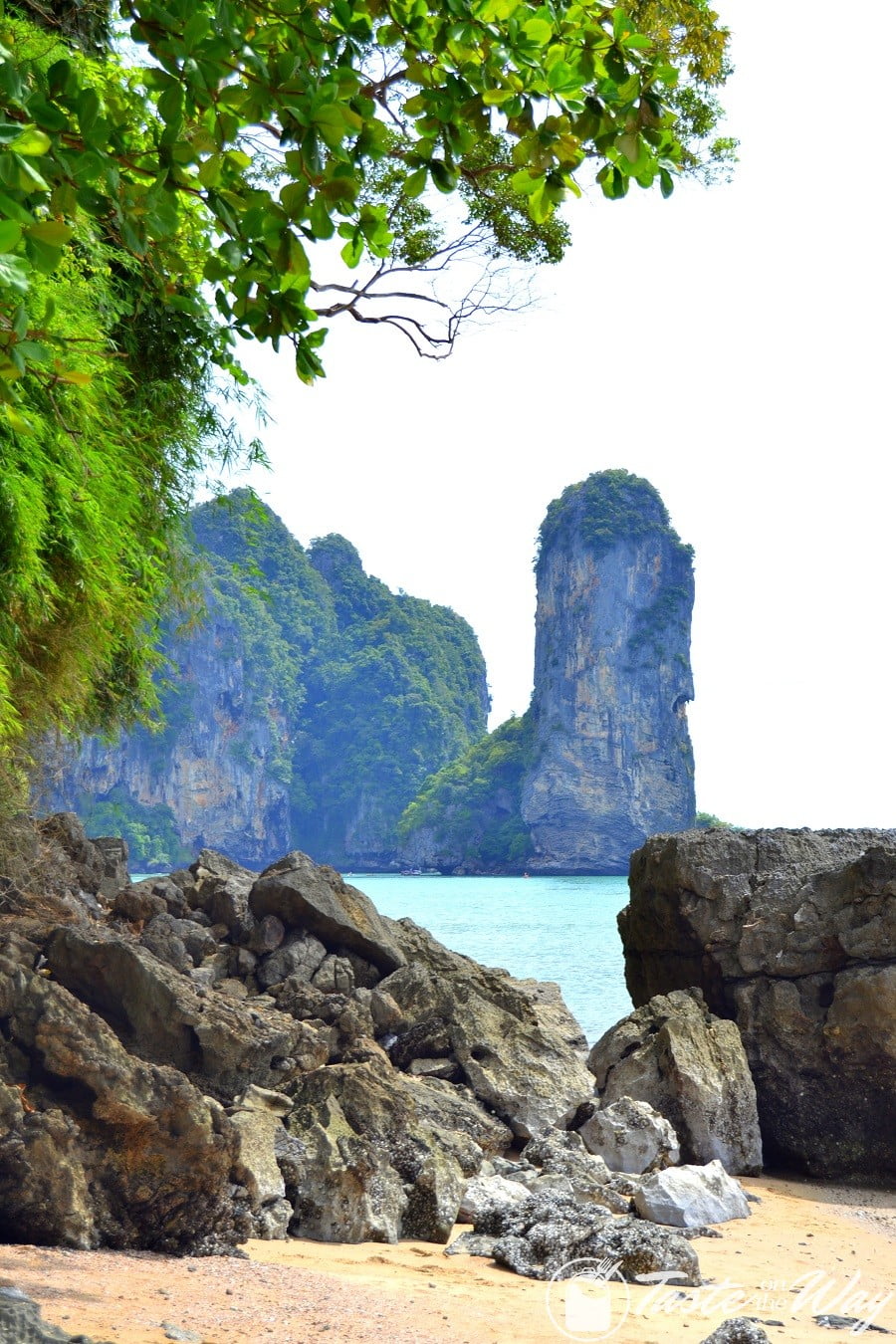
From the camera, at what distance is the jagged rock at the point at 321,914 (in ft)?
29.5

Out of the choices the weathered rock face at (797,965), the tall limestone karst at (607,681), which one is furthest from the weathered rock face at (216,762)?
the weathered rock face at (797,965)

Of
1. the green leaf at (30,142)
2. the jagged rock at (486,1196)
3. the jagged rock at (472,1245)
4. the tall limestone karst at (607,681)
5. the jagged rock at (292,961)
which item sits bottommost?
the jagged rock at (472,1245)

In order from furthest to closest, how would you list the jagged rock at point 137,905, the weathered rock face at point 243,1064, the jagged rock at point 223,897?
1. the jagged rock at point 223,897
2. the jagged rock at point 137,905
3. the weathered rock face at point 243,1064

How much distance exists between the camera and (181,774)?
81.1 m

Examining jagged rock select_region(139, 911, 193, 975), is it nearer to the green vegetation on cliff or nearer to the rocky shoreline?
the rocky shoreline

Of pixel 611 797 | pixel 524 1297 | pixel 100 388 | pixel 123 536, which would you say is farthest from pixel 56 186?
pixel 611 797

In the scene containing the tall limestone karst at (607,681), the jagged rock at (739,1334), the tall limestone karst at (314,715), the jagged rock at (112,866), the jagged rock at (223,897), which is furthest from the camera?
the tall limestone karst at (314,715)

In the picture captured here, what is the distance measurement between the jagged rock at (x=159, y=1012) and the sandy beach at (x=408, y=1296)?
4.58 ft

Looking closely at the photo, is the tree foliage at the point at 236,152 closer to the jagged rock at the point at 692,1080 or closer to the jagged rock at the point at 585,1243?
the jagged rock at the point at 585,1243

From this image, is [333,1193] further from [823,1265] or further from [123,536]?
[123,536]

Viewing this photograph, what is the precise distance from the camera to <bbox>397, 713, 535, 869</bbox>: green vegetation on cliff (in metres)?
76.8

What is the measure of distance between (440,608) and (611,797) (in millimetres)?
26984

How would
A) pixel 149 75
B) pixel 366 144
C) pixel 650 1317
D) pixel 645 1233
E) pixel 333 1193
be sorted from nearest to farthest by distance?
pixel 149 75 → pixel 366 144 → pixel 650 1317 → pixel 645 1233 → pixel 333 1193

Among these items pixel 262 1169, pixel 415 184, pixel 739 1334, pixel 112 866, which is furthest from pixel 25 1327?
pixel 112 866
